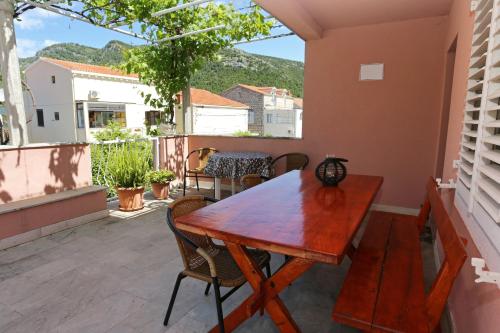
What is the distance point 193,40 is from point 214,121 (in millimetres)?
11297

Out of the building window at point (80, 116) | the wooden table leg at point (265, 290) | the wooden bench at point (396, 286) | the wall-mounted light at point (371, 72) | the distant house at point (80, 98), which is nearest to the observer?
the wooden bench at point (396, 286)

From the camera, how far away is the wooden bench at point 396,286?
Result: 131 cm

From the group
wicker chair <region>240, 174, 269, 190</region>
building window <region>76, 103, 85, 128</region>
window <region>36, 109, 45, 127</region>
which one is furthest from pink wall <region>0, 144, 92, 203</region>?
window <region>36, 109, 45, 127</region>

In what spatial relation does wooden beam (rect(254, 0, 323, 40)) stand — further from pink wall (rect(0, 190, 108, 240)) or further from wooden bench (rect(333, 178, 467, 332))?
pink wall (rect(0, 190, 108, 240))

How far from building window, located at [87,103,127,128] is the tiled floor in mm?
15222

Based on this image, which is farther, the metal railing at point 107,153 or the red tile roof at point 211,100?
the red tile roof at point 211,100

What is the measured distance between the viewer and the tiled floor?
6.34ft

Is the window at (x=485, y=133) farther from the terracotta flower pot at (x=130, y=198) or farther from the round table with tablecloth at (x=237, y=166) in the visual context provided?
the terracotta flower pot at (x=130, y=198)

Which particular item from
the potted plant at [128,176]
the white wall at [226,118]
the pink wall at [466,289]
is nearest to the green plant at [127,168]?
the potted plant at [128,176]

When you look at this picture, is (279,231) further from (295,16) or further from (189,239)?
(295,16)

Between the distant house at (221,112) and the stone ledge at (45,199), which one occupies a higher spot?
the distant house at (221,112)

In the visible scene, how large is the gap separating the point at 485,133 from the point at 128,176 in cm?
389

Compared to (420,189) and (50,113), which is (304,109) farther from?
(50,113)

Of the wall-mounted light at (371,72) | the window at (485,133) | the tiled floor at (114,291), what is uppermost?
the wall-mounted light at (371,72)
